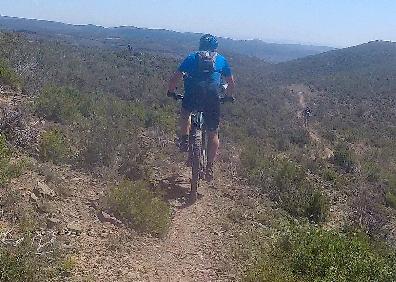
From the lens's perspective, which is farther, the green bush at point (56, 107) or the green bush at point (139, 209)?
the green bush at point (56, 107)

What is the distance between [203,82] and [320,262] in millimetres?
3021

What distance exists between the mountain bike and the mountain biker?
3.6 inches

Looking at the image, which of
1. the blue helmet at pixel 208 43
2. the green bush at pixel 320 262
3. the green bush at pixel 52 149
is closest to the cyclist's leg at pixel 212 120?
the blue helmet at pixel 208 43

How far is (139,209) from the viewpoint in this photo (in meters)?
5.63

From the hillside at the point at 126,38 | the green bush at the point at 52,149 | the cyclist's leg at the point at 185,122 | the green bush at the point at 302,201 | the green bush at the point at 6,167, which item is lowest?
the hillside at the point at 126,38

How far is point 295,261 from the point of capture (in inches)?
195

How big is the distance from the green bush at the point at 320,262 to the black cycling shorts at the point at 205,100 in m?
2.26

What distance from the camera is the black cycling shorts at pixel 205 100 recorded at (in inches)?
277

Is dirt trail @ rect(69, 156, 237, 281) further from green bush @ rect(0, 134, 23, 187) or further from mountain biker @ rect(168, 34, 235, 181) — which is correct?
mountain biker @ rect(168, 34, 235, 181)

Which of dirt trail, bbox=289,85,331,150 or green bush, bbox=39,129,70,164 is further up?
green bush, bbox=39,129,70,164

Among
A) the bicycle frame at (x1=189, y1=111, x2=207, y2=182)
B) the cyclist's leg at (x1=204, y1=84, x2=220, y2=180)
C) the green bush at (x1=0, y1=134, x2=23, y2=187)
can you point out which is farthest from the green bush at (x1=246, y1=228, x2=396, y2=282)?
the green bush at (x1=0, y1=134, x2=23, y2=187)

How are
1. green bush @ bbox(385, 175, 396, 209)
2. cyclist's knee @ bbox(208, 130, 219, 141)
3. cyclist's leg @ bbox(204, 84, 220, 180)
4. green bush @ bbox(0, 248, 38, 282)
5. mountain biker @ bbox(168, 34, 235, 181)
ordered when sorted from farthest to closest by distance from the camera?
green bush @ bbox(385, 175, 396, 209)
cyclist's knee @ bbox(208, 130, 219, 141)
cyclist's leg @ bbox(204, 84, 220, 180)
mountain biker @ bbox(168, 34, 235, 181)
green bush @ bbox(0, 248, 38, 282)

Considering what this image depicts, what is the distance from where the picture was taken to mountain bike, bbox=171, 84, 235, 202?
273 inches

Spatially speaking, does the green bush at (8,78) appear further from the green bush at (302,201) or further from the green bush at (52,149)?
the green bush at (302,201)
